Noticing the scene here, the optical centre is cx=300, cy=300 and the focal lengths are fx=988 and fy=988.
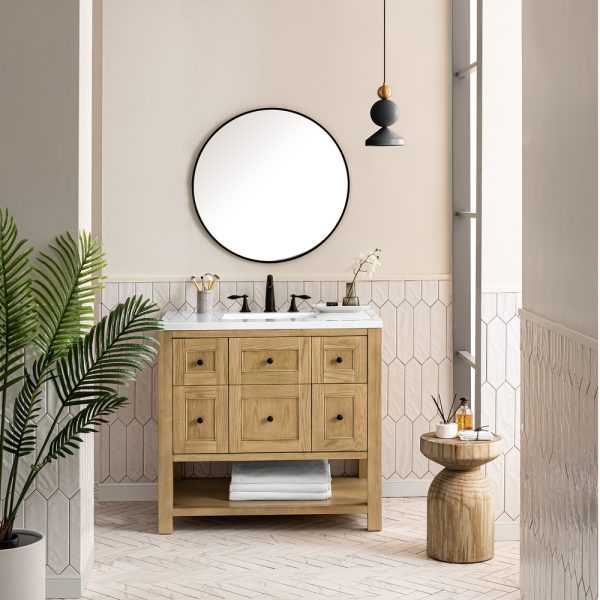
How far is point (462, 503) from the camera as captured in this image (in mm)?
3896

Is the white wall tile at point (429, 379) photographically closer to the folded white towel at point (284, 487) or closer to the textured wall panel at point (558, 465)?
the folded white towel at point (284, 487)

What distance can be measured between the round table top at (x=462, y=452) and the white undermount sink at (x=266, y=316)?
977 millimetres

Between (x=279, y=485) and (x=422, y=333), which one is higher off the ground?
(x=422, y=333)

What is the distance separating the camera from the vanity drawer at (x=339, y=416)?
4.30 metres

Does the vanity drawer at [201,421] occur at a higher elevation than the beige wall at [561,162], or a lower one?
lower

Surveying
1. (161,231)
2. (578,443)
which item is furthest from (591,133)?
(161,231)

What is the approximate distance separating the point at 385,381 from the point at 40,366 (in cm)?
209

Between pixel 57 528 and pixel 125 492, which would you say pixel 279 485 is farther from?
pixel 57 528

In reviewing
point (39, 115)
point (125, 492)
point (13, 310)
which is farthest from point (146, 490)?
point (39, 115)

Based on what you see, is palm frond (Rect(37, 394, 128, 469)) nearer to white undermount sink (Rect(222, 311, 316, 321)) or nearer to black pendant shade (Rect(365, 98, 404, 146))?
white undermount sink (Rect(222, 311, 316, 321))

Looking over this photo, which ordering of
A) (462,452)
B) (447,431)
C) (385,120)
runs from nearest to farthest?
(462,452) → (447,431) → (385,120)

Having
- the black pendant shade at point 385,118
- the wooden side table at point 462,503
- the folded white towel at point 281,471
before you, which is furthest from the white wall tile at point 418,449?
the black pendant shade at point 385,118

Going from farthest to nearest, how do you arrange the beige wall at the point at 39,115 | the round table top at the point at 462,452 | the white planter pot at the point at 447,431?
the white planter pot at the point at 447,431, the round table top at the point at 462,452, the beige wall at the point at 39,115

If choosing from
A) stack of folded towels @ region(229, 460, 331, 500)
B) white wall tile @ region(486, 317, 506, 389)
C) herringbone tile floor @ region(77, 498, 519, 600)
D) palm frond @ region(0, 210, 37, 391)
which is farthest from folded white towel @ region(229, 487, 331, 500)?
palm frond @ region(0, 210, 37, 391)
